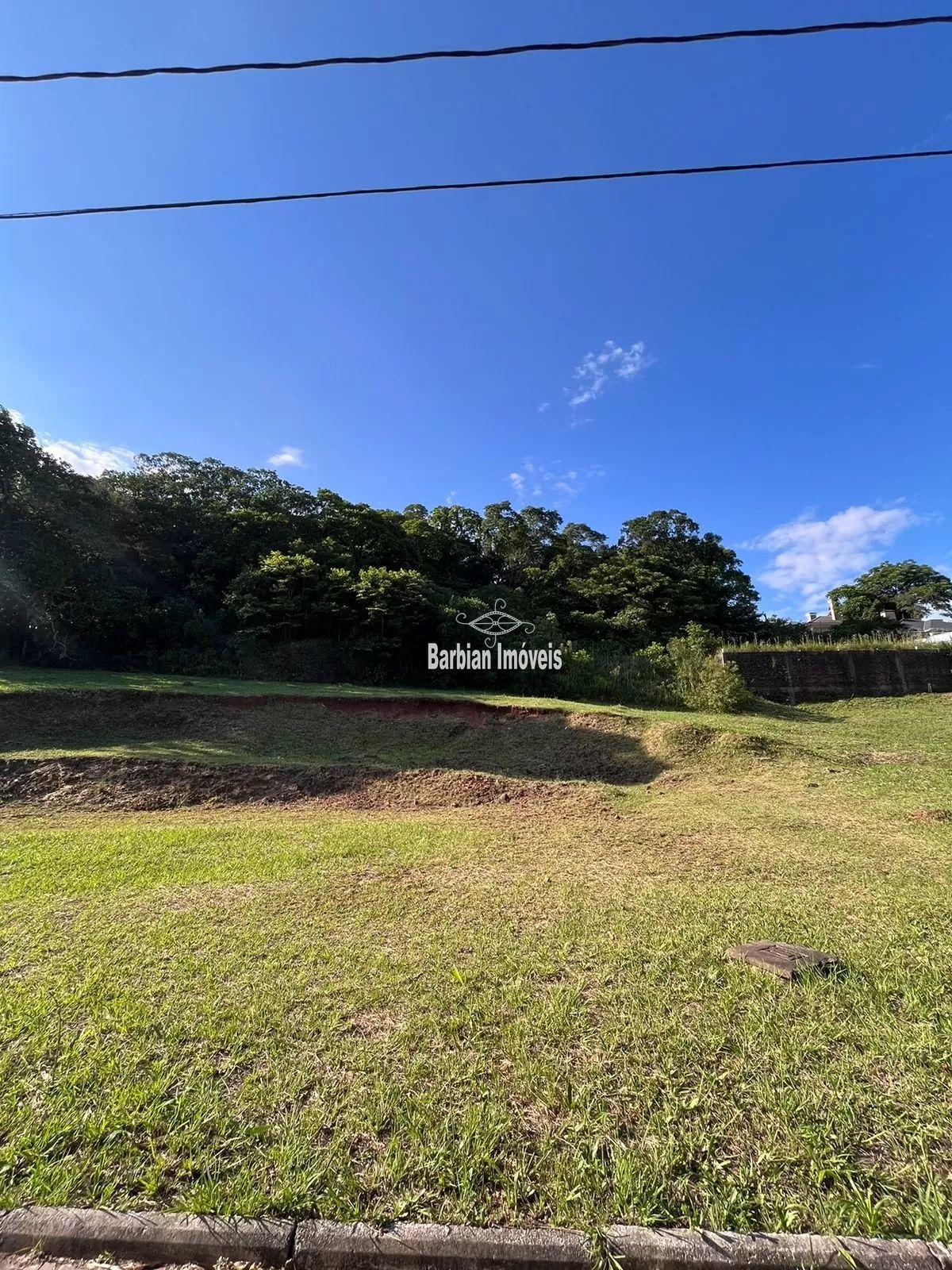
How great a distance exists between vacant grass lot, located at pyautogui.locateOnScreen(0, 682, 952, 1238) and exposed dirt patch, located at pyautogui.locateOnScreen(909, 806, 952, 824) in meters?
0.74

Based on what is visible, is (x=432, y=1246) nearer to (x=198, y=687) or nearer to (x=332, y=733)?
(x=332, y=733)

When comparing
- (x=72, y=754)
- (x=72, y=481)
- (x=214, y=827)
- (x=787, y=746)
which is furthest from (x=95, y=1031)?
(x=72, y=481)

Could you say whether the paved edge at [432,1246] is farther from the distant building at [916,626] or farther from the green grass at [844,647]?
the distant building at [916,626]

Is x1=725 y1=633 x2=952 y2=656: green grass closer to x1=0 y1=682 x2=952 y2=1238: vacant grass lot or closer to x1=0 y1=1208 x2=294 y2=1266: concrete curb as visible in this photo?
x1=0 y1=682 x2=952 y2=1238: vacant grass lot

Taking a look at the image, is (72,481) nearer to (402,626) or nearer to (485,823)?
(402,626)

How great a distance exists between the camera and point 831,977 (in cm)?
243

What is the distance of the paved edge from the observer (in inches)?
47.9

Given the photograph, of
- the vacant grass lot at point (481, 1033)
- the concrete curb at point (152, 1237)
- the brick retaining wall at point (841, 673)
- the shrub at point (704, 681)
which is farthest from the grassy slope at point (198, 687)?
the concrete curb at point (152, 1237)

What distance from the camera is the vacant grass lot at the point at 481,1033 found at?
55.4 inches

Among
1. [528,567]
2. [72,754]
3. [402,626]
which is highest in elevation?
[528,567]

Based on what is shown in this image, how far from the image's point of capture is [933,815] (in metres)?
5.28

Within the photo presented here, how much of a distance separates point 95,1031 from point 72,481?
19798 mm

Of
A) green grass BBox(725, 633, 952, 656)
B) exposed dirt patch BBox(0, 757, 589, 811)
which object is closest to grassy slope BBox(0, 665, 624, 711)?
exposed dirt patch BBox(0, 757, 589, 811)

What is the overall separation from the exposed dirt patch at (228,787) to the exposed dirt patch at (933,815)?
12.0 ft
